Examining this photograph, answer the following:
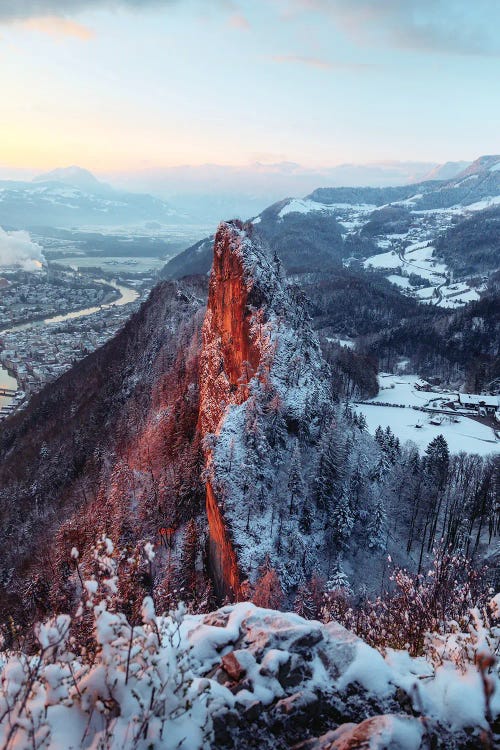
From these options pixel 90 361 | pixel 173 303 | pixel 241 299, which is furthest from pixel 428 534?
pixel 90 361

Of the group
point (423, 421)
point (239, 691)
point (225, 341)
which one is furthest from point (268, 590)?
point (423, 421)

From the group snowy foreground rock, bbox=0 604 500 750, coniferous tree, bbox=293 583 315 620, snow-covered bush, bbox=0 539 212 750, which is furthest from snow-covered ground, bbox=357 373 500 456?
snow-covered bush, bbox=0 539 212 750

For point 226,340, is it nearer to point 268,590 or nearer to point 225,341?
point 225,341

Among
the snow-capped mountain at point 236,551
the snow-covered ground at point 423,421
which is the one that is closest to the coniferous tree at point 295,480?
the snow-capped mountain at point 236,551

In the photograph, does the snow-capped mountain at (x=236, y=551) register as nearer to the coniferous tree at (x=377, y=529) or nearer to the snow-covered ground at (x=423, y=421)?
the coniferous tree at (x=377, y=529)

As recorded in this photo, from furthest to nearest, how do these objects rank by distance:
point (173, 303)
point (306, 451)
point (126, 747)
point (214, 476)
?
point (173, 303), point (306, 451), point (214, 476), point (126, 747)

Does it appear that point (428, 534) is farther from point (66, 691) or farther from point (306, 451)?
point (66, 691)

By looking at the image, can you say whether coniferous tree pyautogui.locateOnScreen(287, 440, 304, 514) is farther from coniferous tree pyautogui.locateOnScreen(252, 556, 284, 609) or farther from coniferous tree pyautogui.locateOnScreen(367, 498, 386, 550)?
coniferous tree pyautogui.locateOnScreen(367, 498, 386, 550)
